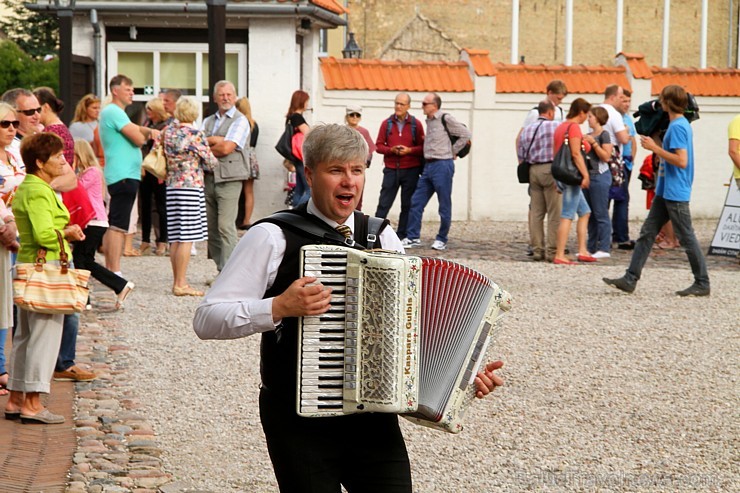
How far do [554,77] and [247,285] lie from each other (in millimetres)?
18767

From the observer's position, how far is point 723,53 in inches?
1788

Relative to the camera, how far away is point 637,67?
2258 cm

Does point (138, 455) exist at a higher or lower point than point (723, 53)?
lower

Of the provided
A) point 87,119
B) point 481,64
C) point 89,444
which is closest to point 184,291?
point 87,119

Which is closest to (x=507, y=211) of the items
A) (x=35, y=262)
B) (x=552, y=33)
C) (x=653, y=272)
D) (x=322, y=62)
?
(x=322, y=62)

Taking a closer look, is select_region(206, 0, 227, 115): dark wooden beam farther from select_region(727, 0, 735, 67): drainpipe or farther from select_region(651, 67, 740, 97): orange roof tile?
select_region(727, 0, 735, 67): drainpipe

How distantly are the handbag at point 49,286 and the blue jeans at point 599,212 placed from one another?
354 inches

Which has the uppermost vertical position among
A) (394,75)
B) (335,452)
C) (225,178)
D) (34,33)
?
(34,33)

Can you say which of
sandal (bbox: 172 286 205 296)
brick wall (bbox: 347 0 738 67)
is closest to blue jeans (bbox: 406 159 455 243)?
sandal (bbox: 172 286 205 296)

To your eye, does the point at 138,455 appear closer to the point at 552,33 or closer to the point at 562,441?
the point at 562,441

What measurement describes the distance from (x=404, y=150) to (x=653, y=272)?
379 cm

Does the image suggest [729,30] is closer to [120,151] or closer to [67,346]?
[120,151]

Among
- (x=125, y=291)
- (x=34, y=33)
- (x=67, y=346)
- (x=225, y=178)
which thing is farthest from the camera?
(x=34, y=33)

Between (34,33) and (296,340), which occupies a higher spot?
(34,33)
